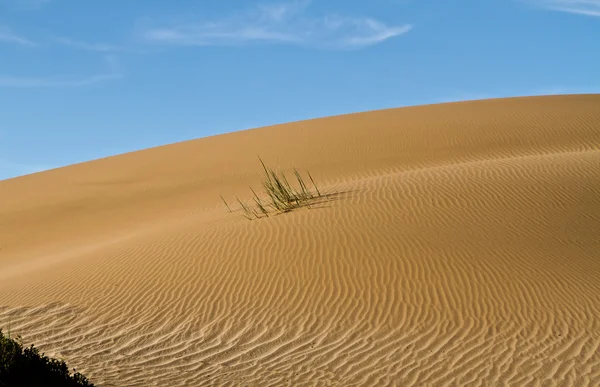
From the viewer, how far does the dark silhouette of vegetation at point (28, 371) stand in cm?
545

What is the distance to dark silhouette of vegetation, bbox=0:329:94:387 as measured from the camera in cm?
545

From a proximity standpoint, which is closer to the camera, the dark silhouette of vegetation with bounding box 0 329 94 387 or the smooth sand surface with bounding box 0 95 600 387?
the dark silhouette of vegetation with bounding box 0 329 94 387

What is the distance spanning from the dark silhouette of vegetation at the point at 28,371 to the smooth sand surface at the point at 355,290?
81.4 inches

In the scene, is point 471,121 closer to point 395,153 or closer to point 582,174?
point 395,153

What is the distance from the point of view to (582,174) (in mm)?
15195

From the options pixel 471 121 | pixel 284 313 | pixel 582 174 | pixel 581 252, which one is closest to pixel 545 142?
pixel 471 121

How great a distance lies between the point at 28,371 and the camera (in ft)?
18.4

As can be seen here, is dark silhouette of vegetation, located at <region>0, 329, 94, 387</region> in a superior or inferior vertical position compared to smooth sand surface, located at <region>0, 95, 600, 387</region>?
inferior

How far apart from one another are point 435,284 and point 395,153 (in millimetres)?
14634

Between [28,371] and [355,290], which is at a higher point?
[355,290]

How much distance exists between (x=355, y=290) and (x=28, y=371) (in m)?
5.83

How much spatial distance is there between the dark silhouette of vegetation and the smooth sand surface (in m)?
2.07

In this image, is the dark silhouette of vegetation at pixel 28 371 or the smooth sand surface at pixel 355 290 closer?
the dark silhouette of vegetation at pixel 28 371

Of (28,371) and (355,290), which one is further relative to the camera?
(355,290)
